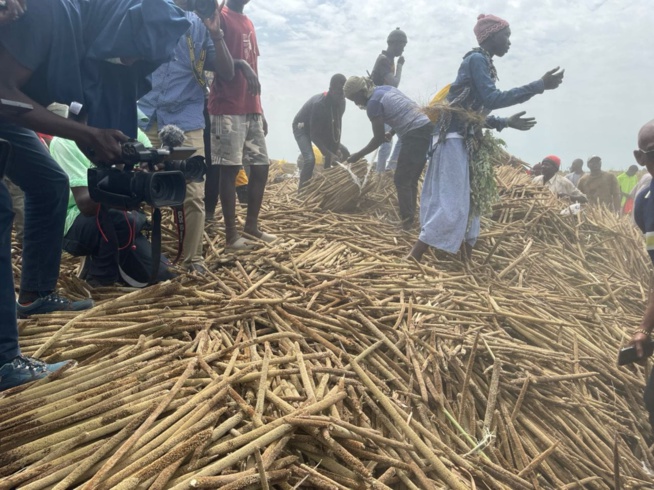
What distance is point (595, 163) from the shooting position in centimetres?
905

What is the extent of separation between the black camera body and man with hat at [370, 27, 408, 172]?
358 centimetres

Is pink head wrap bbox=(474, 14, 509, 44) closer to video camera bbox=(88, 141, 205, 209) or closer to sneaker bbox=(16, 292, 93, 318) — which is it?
video camera bbox=(88, 141, 205, 209)

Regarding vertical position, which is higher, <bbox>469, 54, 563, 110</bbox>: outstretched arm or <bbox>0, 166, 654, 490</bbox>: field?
<bbox>469, 54, 563, 110</bbox>: outstretched arm

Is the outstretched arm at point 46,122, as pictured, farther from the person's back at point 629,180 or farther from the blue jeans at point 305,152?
the person's back at point 629,180

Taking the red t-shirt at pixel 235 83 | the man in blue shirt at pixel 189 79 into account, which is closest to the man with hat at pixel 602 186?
the red t-shirt at pixel 235 83

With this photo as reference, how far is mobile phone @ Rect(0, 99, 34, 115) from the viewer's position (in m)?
1.47

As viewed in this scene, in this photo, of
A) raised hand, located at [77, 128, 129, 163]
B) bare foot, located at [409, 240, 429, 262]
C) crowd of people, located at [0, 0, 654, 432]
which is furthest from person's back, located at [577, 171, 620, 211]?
raised hand, located at [77, 128, 129, 163]

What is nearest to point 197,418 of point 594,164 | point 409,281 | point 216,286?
point 216,286

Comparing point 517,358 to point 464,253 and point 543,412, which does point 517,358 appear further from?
point 464,253

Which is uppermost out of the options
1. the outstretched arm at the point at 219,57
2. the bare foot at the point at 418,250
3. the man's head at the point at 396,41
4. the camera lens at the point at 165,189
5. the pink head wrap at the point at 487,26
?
the man's head at the point at 396,41

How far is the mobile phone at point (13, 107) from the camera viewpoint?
147 cm

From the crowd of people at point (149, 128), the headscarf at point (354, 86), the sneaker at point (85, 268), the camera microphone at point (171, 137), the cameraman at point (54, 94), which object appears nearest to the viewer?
the cameraman at point (54, 94)

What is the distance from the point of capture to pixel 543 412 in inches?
80.8

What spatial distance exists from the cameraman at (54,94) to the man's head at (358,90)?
115 inches
